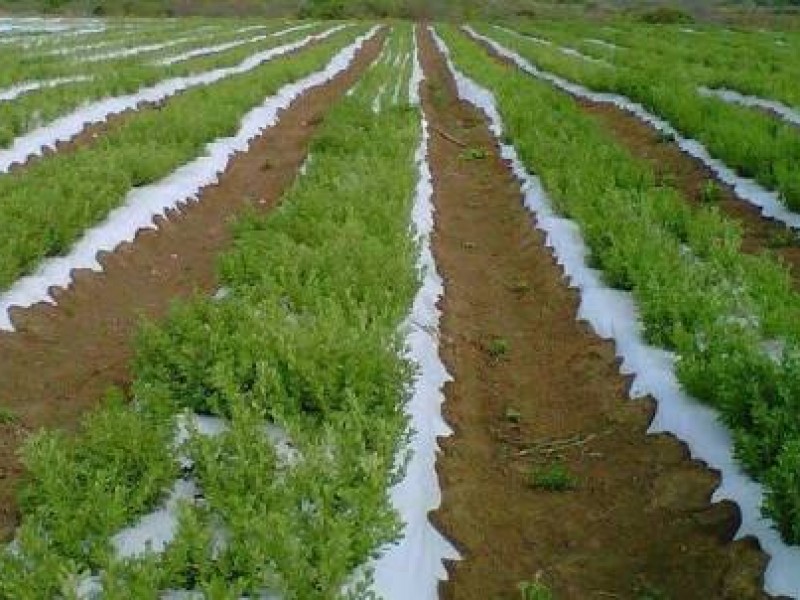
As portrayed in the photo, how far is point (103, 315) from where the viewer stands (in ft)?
26.3

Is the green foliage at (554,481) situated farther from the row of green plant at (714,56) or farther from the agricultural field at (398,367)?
the row of green plant at (714,56)

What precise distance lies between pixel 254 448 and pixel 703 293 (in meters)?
3.46

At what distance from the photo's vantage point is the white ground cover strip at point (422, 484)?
462cm

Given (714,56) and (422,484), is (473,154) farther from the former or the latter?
(714,56)

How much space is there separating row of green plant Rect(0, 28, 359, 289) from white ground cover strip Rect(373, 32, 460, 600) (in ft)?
9.71

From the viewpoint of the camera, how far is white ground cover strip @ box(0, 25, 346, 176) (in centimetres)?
1284

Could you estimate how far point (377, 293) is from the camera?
22.7ft

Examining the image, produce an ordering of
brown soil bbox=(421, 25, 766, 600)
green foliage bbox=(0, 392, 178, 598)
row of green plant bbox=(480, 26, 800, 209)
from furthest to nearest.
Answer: row of green plant bbox=(480, 26, 800, 209), brown soil bbox=(421, 25, 766, 600), green foliage bbox=(0, 392, 178, 598)

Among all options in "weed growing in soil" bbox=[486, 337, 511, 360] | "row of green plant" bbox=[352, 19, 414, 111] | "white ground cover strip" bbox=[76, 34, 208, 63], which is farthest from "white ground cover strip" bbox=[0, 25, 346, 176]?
"weed growing in soil" bbox=[486, 337, 511, 360]

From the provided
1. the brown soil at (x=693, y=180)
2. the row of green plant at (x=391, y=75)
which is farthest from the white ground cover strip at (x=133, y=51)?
the brown soil at (x=693, y=180)

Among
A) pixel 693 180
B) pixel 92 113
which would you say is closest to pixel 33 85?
pixel 92 113

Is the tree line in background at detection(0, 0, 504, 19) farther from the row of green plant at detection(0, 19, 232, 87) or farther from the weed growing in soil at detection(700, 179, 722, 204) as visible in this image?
the weed growing in soil at detection(700, 179, 722, 204)

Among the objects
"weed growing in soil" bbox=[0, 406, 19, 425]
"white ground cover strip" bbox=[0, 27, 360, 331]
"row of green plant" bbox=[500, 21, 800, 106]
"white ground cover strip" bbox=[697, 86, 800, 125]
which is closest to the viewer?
"weed growing in soil" bbox=[0, 406, 19, 425]

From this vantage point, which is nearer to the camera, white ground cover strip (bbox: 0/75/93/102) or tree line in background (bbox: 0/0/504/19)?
white ground cover strip (bbox: 0/75/93/102)
